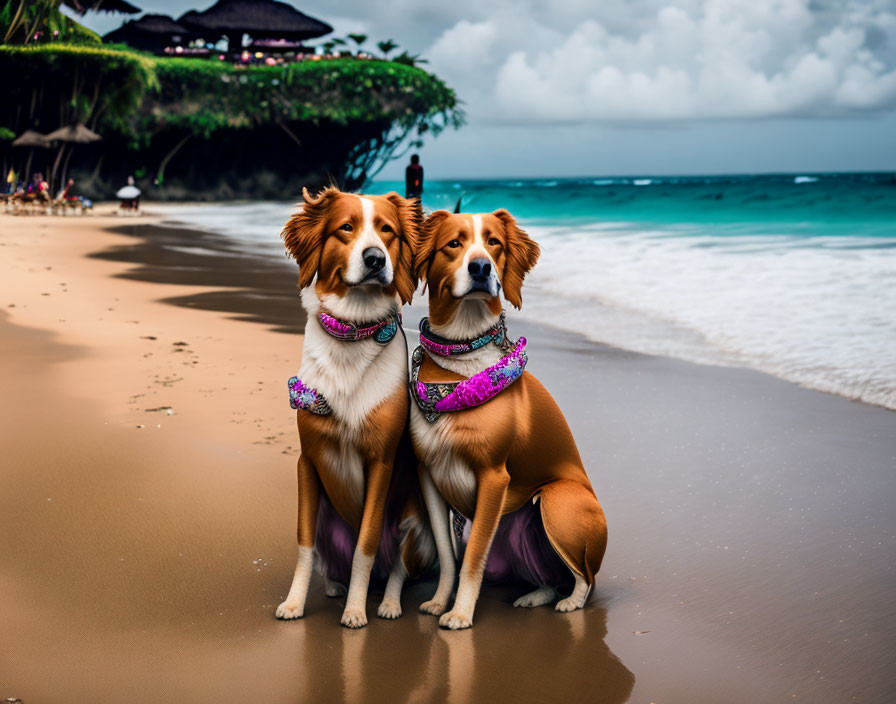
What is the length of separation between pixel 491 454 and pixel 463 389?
0.70 ft

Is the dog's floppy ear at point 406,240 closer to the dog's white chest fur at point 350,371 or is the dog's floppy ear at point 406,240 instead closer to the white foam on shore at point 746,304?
the dog's white chest fur at point 350,371

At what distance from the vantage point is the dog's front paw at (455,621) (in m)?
2.73

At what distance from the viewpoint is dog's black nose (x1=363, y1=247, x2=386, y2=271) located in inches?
101

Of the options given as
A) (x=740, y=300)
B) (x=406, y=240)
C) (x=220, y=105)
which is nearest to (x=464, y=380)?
(x=406, y=240)

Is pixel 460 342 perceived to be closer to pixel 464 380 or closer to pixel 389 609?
pixel 464 380

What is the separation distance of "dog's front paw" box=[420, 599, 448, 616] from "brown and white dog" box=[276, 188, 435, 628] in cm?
8

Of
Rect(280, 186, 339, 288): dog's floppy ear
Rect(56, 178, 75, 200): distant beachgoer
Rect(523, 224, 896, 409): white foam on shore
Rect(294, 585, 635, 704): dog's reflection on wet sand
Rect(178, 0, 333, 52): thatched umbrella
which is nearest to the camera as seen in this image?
Rect(294, 585, 635, 704): dog's reflection on wet sand

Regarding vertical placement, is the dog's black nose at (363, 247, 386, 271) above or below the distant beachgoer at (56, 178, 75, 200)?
above

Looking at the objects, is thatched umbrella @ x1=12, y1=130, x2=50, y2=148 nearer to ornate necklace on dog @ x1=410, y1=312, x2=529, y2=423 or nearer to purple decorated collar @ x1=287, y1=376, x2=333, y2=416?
purple decorated collar @ x1=287, y1=376, x2=333, y2=416

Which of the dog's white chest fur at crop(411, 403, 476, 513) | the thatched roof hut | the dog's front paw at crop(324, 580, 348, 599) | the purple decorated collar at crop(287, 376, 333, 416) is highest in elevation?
the thatched roof hut

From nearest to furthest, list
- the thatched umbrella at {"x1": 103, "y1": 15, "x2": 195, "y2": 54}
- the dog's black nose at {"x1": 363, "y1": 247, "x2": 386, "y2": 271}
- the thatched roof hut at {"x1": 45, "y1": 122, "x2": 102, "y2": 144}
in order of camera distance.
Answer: the dog's black nose at {"x1": 363, "y1": 247, "x2": 386, "y2": 271}
the thatched roof hut at {"x1": 45, "y1": 122, "x2": 102, "y2": 144}
the thatched umbrella at {"x1": 103, "y1": 15, "x2": 195, "y2": 54}

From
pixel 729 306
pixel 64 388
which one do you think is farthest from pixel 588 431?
pixel 729 306

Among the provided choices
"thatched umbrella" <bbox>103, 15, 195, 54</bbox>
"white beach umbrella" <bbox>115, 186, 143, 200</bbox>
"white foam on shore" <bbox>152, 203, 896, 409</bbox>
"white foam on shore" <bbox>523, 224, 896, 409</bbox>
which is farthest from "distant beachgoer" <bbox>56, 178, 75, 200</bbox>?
"thatched umbrella" <bbox>103, 15, 195, 54</bbox>

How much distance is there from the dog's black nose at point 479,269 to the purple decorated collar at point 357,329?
0.98ft
